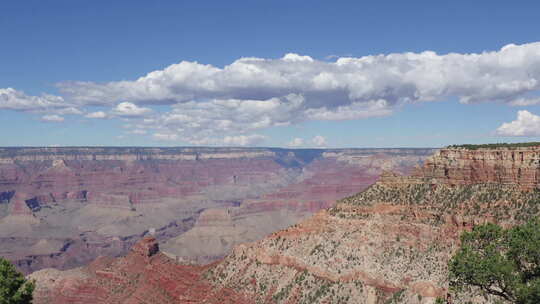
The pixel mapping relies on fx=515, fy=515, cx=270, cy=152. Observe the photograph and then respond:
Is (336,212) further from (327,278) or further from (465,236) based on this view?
(465,236)

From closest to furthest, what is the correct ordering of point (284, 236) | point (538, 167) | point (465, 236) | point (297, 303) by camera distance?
point (465, 236) < point (538, 167) < point (297, 303) < point (284, 236)

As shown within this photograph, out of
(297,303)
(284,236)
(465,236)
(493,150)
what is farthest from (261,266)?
(465,236)

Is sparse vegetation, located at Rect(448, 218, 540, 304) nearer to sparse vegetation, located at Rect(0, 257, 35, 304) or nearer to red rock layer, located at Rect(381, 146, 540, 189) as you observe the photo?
sparse vegetation, located at Rect(0, 257, 35, 304)

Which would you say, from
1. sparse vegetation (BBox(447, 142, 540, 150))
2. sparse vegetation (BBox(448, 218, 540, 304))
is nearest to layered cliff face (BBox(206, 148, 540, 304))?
sparse vegetation (BBox(447, 142, 540, 150))

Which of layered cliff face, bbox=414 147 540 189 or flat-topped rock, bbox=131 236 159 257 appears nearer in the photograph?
layered cliff face, bbox=414 147 540 189

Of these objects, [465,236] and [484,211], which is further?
[484,211]

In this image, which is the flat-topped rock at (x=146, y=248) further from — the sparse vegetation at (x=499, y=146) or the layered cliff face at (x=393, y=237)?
the sparse vegetation at (x=499, y=146)

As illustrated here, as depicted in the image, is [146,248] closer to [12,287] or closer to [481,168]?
[481,168]

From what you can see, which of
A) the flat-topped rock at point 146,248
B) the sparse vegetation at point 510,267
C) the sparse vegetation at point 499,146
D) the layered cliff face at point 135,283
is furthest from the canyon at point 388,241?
the sparse vegetation at point 510,267
